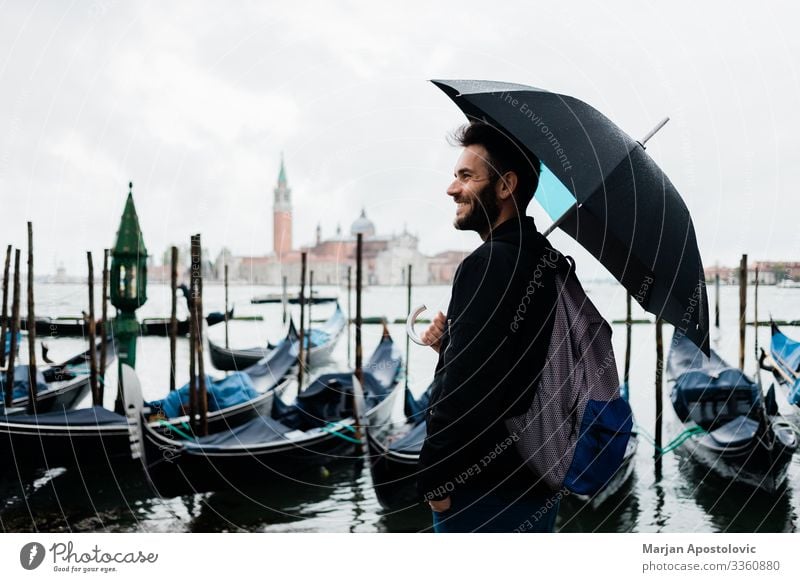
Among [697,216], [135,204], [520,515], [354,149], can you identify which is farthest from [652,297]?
[135,204]

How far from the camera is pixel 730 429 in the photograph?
13.1ft

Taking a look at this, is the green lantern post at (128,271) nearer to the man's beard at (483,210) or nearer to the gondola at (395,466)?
the gondola at (395,466)

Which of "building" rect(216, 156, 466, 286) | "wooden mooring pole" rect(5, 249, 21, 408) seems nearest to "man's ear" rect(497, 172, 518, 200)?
"building" rect(216, 156, 466, 286)

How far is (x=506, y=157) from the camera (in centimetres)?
108

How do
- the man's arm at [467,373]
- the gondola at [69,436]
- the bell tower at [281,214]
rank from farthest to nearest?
the gondola at [69,436] → the bell tower at [281,214] → the man's arm at [467,373]

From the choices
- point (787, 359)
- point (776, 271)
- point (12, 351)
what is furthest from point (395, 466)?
point (12, 351)

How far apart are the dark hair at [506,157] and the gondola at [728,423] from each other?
96.2 inches

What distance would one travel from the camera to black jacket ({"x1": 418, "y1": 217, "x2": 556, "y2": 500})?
884 millimetres

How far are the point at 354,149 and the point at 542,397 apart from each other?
1424 millimetres

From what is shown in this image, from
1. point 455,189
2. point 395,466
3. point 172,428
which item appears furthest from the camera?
point 172,428

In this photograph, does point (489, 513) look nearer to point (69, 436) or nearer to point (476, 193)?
point (476, 193)

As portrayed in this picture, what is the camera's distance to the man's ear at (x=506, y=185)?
1072 millimetres
